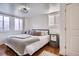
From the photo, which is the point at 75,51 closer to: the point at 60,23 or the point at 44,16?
the point at 60,23

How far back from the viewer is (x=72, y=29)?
6.18ft

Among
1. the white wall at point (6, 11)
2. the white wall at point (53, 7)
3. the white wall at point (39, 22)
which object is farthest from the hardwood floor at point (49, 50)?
the white wall at point (53, 7)

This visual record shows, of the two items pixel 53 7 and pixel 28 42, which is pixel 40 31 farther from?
pixel 53 7

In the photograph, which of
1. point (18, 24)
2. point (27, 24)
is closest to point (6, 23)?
point (18, 24)

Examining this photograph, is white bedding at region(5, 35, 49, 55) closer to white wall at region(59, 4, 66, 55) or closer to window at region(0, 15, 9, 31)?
window at region(0, 15, 9, 31)

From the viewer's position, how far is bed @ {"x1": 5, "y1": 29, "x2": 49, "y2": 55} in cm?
158

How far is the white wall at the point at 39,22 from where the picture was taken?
1731mm

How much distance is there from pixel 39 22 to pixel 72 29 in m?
0.78

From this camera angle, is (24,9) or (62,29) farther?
(62,29)

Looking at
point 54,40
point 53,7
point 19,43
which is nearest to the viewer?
point 19,43

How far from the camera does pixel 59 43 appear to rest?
181cm

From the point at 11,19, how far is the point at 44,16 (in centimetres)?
68

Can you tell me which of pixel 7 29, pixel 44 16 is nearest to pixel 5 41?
pixel 7 29

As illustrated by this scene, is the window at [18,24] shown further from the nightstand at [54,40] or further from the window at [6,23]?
the nightstand at [54,40]
